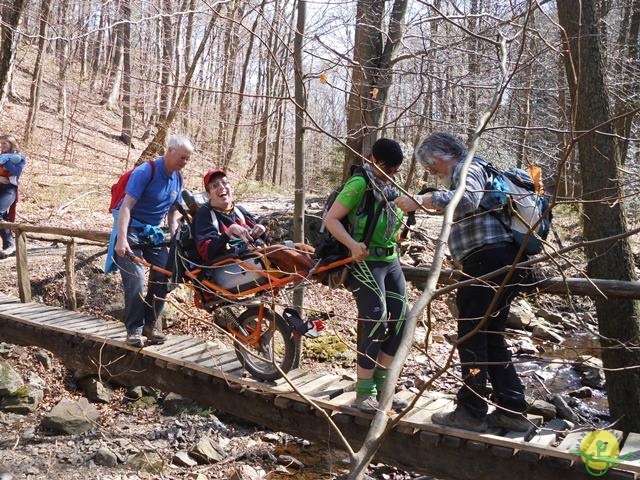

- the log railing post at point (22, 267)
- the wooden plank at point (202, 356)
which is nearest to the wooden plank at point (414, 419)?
the wooden plank at point (202, 356)

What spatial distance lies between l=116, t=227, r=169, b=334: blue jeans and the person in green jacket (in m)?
2.00

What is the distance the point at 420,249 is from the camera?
11508 mm

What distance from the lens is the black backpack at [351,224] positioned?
4.01 metres

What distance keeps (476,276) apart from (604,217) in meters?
2.62

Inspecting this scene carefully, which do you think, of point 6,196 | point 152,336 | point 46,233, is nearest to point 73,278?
point 46,233

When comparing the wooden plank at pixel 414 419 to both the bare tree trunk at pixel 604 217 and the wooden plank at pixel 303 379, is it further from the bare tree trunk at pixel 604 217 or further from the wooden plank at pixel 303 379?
the bare tree trunk at pixel 604 217

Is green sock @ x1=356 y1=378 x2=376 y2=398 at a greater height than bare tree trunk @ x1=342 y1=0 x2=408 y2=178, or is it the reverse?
bare tree trunk @ x1=342 y1=0 x2=408 y2=178

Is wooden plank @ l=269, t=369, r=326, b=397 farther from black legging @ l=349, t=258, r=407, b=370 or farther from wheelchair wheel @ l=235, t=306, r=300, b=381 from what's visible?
black legging @ l=349, t=258, r=407, b=370

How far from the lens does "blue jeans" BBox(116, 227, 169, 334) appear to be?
213 inches

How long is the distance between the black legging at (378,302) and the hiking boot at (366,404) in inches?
8.7

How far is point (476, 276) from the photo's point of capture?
3.67 m

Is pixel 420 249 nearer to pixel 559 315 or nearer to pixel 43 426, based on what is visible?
pixel 559 315

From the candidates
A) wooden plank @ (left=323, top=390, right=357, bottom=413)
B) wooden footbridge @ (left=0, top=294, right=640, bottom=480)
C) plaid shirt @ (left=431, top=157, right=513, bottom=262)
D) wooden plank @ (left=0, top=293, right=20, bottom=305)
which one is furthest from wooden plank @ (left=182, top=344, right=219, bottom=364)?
wooden plank @ (left=0, top=293, right=20, bottom=305)

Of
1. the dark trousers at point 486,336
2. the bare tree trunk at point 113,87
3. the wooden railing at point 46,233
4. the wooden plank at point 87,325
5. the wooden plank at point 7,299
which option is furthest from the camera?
the bare tree trunk at point 113,87
